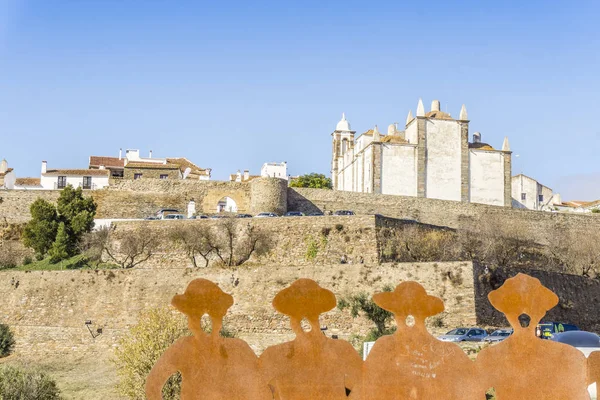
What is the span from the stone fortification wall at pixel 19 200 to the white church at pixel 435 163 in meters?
20.8

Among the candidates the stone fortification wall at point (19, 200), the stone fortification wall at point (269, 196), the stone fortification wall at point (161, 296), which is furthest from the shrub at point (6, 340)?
the stone fortification wall at point (269, 196)

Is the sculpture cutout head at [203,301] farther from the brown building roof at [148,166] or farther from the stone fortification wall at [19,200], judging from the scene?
the brown building roof at [148,166]

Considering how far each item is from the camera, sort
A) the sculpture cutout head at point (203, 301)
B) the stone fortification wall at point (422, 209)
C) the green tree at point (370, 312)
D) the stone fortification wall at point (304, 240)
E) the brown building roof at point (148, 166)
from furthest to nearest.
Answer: the brown building roof at point (148, 166) < the stone fortification wall at point (422, 209) < the stone fortification wall at point (304, 240) < the green tree at point (370, 312) < the sculpture cutout head at point (203, 301)

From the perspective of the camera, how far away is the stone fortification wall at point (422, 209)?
49.8 m

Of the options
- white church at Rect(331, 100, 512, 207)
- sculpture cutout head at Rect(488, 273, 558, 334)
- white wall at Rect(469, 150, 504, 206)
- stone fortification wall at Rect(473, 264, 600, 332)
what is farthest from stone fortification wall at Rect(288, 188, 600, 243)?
sculpture cutout head at Rect(488, 273, 558, 334)

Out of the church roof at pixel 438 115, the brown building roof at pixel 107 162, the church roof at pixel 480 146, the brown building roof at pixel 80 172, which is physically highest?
the church roof at pixel 438 115

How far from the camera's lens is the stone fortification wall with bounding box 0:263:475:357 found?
30859 mm

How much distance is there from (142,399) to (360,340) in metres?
9.86

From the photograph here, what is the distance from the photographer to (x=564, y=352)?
6.64m

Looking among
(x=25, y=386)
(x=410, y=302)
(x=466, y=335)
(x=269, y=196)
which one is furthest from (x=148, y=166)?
→ (x=410, y=302)

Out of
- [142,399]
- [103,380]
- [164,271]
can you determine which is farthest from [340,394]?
[164,271]

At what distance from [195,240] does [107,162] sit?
2731cm

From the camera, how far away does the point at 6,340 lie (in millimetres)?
33250

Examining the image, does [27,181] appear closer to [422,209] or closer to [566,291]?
[422,209]
